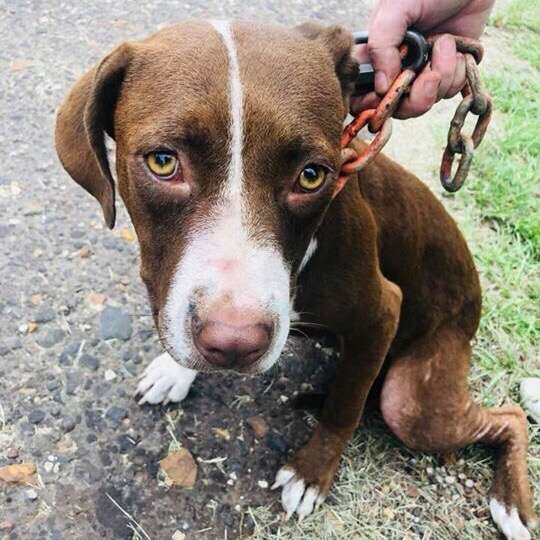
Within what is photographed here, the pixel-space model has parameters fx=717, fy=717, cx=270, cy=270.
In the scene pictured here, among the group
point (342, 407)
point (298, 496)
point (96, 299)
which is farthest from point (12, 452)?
point (342, 407)

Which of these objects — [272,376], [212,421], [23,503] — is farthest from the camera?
[272,376]

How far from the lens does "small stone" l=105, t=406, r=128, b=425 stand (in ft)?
11.2

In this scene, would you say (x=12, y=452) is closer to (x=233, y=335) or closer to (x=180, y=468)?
(x=180, y=468)

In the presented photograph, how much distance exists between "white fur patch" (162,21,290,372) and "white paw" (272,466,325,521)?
1.22 meters

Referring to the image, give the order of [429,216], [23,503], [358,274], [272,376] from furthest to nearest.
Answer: [272,376], [429,216], [23,503], [358,274]

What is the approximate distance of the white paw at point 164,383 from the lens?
11.2ft

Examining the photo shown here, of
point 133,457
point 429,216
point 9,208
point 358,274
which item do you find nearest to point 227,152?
point 358,274

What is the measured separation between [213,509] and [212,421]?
45 centimetres

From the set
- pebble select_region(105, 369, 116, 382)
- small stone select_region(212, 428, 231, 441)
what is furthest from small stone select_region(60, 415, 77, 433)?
small stone select_region(212, 428, 231, 441)

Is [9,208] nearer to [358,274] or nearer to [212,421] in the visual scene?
[212,421]

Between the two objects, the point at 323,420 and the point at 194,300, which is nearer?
the point at 194,300

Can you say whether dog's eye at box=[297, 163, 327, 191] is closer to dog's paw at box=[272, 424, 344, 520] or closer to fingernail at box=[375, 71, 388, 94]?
fingernail at box=[375, 71, 388, 94]

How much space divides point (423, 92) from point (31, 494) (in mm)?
2334

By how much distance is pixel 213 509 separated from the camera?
10.5 feet
